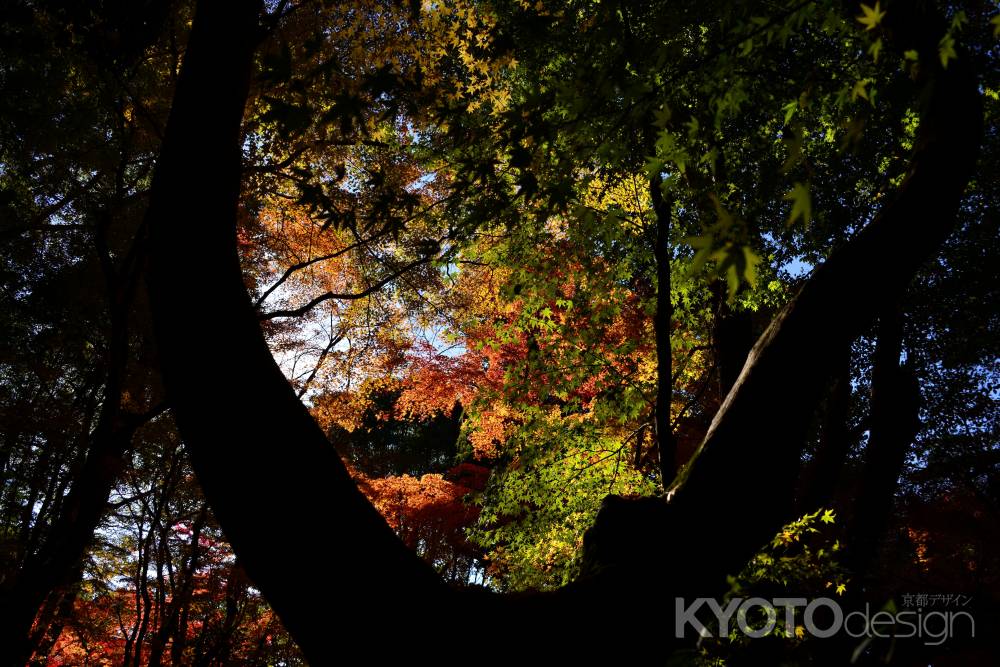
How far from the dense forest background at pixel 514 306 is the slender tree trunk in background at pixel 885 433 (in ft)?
0.15

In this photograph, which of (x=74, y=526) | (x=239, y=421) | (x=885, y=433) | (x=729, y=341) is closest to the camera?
(x=239, y=421)

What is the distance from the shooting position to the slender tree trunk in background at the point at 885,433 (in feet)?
21.4

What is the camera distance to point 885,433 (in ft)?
22.4

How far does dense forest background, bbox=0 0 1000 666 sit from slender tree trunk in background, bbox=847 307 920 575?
0.15ft

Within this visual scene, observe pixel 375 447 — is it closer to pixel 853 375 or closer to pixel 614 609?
pixel 853 375

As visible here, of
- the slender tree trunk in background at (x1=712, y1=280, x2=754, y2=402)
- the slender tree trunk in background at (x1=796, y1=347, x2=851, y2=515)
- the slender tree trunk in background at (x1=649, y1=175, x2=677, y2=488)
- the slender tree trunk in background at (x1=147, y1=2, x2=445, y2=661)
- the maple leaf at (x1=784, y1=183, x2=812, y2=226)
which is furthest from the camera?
the slender tree trunk in background at (x1=796, y1=347, x2=851, y2=515)

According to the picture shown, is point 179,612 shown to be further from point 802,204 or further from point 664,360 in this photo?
point 802,204

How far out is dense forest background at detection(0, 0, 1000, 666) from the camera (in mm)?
1767

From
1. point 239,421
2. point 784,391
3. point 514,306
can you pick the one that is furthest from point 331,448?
point 514,306

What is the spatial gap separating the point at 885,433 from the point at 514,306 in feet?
20.5

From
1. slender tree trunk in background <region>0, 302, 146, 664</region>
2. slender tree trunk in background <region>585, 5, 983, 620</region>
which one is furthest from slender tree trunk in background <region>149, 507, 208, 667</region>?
slender tree trunk in background <region>585, 5, 983, 620</region>

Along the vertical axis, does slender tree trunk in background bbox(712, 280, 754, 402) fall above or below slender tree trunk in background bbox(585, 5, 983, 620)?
above

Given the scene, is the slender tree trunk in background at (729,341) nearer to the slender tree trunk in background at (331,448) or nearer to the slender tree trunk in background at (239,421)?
the slender tree trunk in background at (331,448)

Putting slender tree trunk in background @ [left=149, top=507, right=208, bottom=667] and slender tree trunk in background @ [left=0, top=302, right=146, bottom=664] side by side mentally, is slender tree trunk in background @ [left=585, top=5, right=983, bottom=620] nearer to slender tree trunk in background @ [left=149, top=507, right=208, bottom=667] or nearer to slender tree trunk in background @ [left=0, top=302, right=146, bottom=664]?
slender tree trunk in background @ [left=0, top=302, right=146, bottom=664]
